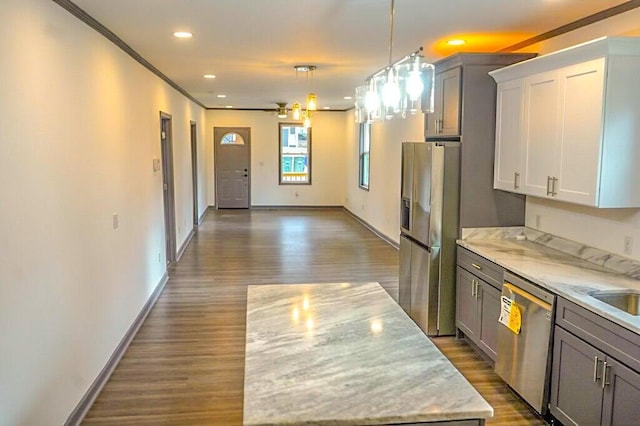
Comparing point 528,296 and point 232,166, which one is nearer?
point 528,296

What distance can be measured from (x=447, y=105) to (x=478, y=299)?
5.63ft

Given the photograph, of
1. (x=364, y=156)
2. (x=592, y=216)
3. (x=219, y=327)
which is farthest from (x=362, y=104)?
(x=364, y=156)

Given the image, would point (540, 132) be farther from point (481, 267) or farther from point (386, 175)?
point (386, 175)

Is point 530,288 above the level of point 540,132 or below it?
below

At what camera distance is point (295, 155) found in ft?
43.9

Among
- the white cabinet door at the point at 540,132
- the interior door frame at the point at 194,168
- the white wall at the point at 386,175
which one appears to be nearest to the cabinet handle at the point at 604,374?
the white cabinet door at the point at 540,132

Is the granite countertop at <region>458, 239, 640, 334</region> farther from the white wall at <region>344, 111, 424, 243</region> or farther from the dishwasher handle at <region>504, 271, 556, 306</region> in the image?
the white wall at <region>344, 111, 424, 243</region>

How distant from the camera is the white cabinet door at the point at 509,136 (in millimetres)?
3893

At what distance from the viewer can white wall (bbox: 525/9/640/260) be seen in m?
3.19

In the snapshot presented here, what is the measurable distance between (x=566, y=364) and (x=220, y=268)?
4.98 metres

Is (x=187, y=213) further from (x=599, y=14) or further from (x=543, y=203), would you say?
(x=599, y=14)

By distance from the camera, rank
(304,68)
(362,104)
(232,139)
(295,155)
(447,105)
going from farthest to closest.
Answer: (295,155) < (232,139) < (304,68) < (447,105) < (362,104)

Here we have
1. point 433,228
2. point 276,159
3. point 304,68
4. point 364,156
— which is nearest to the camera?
point 433,228

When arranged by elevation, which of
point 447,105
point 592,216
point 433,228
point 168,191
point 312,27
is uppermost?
point 312,27
